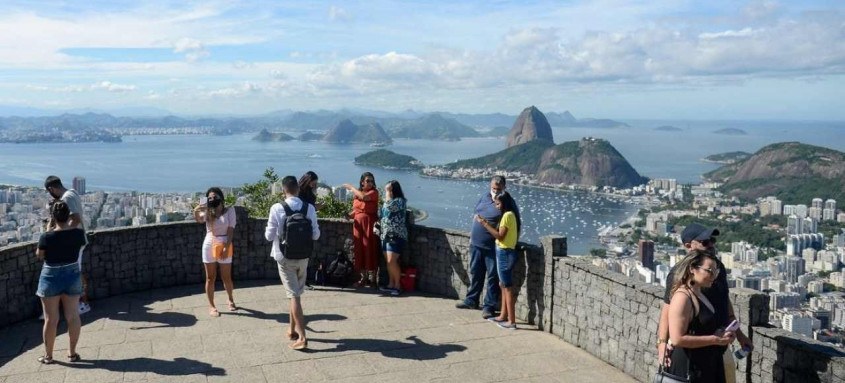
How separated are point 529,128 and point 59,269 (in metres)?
165

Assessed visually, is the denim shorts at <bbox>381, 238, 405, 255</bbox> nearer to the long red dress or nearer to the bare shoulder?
the long red dress

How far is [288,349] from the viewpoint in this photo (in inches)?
272

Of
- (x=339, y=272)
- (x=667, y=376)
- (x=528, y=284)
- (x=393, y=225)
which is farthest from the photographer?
(x=339, y=272)

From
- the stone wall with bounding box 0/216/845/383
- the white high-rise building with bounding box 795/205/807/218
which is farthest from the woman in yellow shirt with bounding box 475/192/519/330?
the white high-rise building with bounding box 795/205/807/218

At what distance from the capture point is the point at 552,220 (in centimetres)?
7588

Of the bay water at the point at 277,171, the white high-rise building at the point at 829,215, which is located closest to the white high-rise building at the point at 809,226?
the white high-rise building at the point at 829,215

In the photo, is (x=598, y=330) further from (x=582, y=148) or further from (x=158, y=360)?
(x=582, y=148)

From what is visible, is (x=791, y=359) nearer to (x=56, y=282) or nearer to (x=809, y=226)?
(x=56, y=282)

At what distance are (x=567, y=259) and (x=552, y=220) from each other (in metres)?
69.7

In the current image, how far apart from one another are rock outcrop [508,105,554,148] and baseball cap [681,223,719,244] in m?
161

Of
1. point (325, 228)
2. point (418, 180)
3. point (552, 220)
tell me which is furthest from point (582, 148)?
point (325, 228)

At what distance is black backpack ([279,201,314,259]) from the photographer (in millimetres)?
6582

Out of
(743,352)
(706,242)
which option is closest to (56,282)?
(706,242)

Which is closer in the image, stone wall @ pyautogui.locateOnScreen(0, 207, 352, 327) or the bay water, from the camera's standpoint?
stone wall @ pyautogui.locateOnScreen(0, 207, 352, 327)
